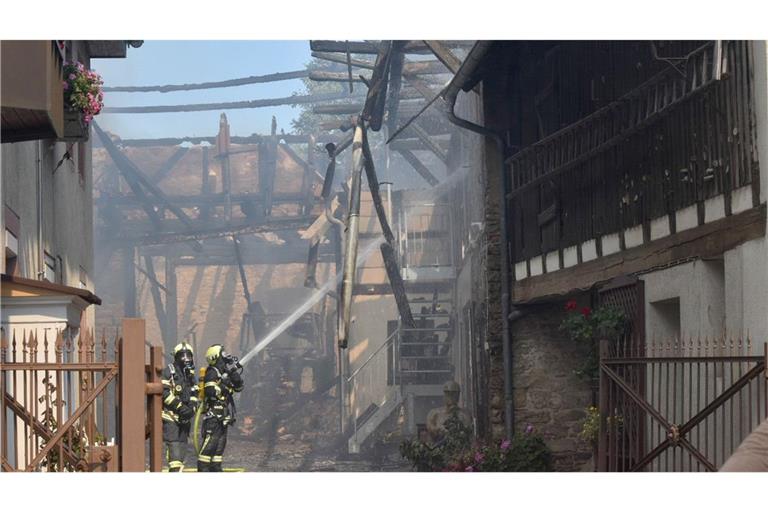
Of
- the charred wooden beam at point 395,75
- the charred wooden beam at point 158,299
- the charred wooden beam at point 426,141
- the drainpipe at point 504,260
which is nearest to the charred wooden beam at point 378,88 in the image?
the charred wooden beam at point 395,75

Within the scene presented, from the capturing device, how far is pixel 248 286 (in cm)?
3984

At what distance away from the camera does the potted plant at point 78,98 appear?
12.4m

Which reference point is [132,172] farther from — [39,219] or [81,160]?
[39,219]

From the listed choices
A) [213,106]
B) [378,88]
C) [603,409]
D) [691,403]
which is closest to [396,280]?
[378,88]

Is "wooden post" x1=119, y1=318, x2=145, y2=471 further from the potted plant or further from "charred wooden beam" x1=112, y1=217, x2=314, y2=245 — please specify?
"charred wooden beam" x1=112, y1=217, x2=314, y2=245

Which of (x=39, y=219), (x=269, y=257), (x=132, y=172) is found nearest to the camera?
(x=39, y=219)

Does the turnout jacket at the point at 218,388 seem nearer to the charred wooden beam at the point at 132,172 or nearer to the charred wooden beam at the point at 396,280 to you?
the charred wooden beam at the point at 396,280

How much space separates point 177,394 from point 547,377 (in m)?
5.81

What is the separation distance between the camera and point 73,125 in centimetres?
1288

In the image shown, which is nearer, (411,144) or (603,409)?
(603,409)

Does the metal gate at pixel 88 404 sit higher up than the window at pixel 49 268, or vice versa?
the window at pixel 49 268

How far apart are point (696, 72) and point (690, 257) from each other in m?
1.64

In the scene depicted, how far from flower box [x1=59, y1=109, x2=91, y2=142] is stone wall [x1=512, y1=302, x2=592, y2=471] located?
25.6 ft

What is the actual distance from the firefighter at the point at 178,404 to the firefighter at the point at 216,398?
24 cm
